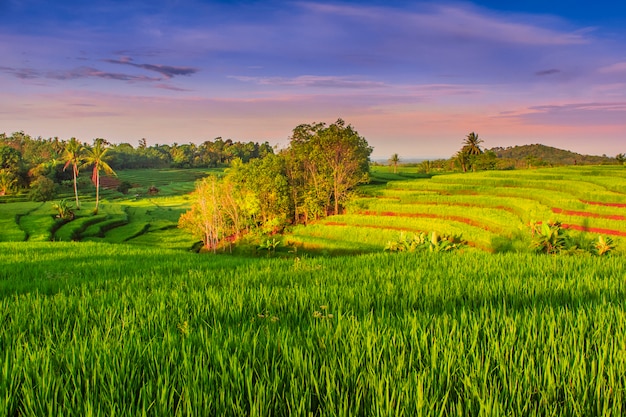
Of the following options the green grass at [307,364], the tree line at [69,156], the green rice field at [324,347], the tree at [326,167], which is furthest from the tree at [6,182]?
the green grass at [307,364]

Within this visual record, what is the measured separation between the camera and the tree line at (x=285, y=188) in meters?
47.5

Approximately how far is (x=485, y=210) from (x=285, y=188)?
83.3ft

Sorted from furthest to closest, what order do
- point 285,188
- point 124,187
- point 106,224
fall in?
point 124,187 → point 106,224 → point 285,188

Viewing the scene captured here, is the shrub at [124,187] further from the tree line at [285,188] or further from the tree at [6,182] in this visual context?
the tree line at [285,188]

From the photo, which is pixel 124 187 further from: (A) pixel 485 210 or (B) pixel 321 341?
(B) pixel 321 341

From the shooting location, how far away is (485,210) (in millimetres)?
32469

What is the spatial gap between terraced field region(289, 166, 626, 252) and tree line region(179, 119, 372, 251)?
15.3 ft

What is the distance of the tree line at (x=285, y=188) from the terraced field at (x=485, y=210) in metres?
4.67

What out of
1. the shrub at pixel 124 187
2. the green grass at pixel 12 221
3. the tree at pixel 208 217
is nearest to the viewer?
the green grass at pixel 12 221

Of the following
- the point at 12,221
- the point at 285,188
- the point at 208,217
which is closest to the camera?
the point at 208,217

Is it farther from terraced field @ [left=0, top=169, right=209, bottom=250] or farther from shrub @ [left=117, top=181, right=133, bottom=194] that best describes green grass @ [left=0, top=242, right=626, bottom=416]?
shrub @ [left=117, top=181, right=133, bottom=194]

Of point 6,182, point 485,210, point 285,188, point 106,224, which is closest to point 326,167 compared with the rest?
point 285,188

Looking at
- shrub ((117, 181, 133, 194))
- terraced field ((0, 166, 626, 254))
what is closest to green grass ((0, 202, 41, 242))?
terraced field ((0, 166, 626, 254))

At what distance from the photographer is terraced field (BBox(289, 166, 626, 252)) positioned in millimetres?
26500
